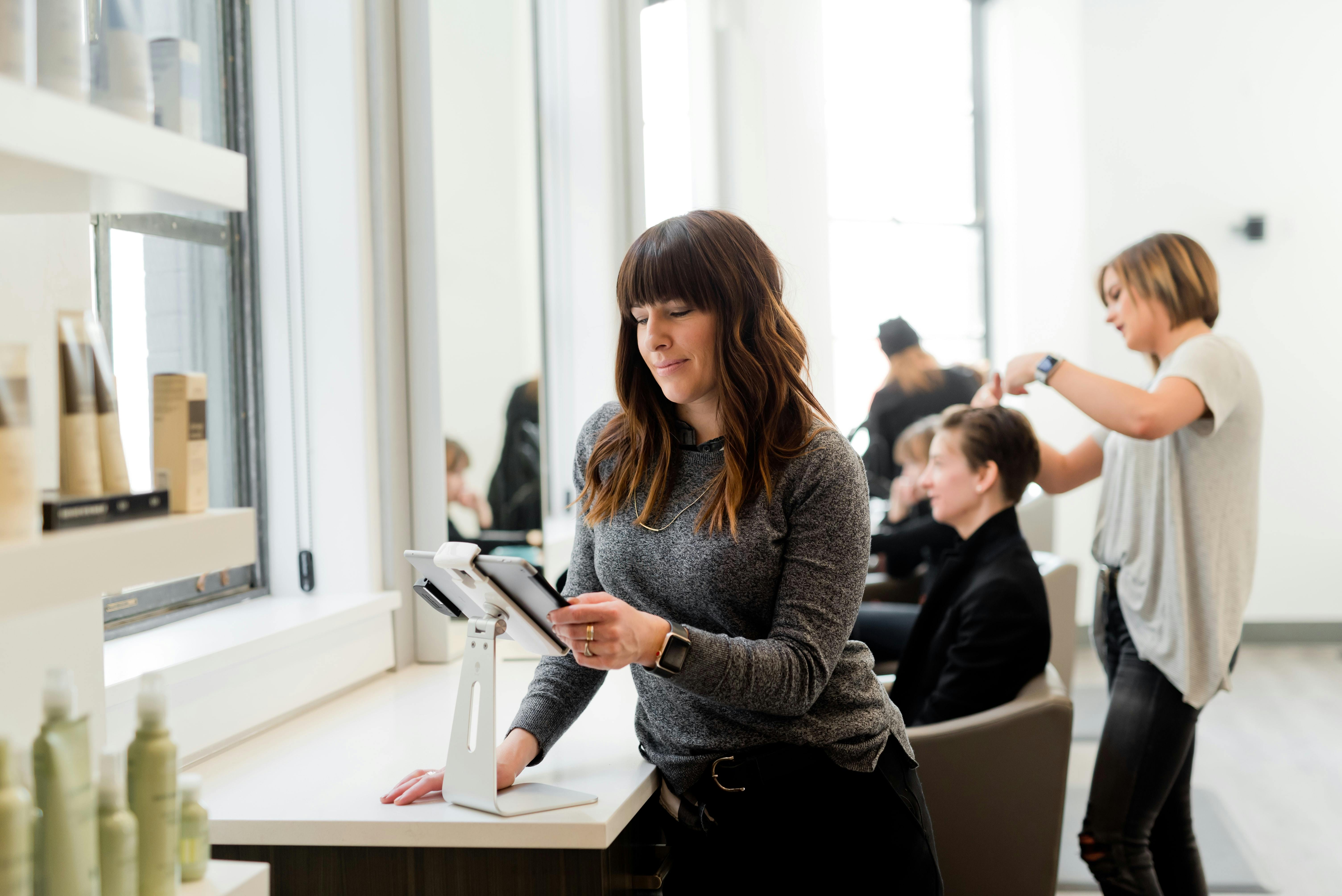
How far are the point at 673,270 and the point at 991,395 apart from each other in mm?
1280

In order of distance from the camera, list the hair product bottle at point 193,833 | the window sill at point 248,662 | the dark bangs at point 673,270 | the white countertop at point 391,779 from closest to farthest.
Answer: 1. the hair product bottle at point 193,833
2. the white countertop at point 391,779
3. the dark bangs at point 673,270
4. the window sill at point 248,662

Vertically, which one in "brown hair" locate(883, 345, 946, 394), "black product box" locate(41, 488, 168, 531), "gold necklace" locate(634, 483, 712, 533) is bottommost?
"gold necklace" locate(634, 483, 712, 533)

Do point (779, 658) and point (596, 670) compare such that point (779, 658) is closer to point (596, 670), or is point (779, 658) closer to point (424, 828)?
point (596, 670)

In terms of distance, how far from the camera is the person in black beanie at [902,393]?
4164 mm

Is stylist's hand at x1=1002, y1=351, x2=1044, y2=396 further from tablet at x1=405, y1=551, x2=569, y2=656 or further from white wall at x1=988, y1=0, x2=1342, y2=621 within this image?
white wall at x1=988, y1=0, x2=1342, y2=621

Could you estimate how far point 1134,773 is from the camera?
2.11m

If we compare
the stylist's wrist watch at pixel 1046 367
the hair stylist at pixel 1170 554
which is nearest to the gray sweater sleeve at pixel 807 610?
the hair stylist at pixel 1170 554

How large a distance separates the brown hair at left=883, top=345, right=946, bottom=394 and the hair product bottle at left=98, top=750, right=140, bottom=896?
11.8 feet

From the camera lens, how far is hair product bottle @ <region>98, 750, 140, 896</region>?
0.90 meters

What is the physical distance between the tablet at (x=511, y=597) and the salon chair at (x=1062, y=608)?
2.08 m

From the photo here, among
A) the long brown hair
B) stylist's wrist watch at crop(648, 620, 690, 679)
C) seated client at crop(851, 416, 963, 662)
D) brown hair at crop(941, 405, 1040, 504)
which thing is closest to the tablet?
stylist's wrist watch at crop(648, 620, 690, 679)

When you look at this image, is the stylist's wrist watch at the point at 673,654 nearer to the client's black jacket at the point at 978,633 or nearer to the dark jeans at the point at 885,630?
the client's black jacket at the point at 978,633

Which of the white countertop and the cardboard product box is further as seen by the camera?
the white countertop

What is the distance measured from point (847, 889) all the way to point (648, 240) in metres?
0.88
